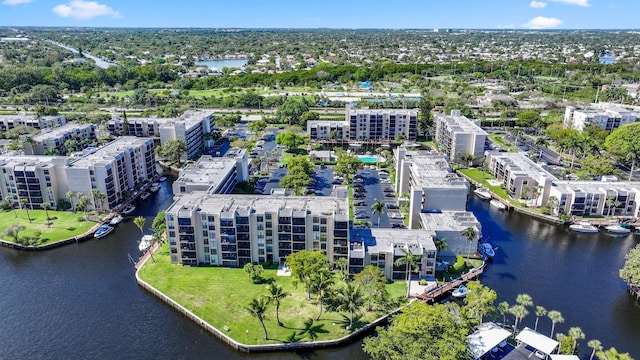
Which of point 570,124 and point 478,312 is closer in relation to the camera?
point 478,312

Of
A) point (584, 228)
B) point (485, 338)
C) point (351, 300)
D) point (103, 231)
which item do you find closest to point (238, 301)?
point (351, 300)

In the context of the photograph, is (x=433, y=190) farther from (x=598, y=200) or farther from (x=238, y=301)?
(x=238, y=301)

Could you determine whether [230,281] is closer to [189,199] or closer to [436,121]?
[189,199]

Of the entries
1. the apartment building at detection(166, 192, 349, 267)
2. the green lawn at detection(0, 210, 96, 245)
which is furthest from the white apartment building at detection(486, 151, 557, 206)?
the green lawn at detection(0, 210, 96, 245)

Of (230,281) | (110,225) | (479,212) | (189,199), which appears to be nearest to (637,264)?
(479,212)

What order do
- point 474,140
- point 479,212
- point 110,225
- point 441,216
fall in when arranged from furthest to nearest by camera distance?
1. point 474,140
2. point 479,212
3. point 110,225
4. point 441,216

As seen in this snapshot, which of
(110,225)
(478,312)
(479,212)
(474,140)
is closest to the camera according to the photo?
(478,312)

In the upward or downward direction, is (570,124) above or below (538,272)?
above
